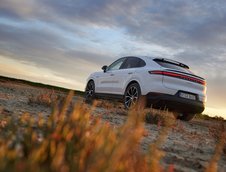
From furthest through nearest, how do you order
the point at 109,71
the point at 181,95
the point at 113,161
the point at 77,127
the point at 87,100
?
the point at 87,100 < the point at 109,71 < the point at 181,95 < the point at 77,127 < the point at 113,161

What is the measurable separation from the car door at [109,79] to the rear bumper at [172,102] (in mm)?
2034

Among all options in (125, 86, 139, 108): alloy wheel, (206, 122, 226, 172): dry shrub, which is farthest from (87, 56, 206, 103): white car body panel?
(206, 122, 226, 172): dry shrub

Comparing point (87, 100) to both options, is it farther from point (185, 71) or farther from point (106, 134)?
point (106, 134)

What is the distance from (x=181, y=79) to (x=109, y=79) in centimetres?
317

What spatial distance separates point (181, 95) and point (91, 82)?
510 centimetres

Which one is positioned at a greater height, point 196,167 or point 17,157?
point 17,157

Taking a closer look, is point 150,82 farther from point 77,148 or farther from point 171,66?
point 77,148

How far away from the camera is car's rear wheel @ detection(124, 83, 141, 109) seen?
10.8 meters

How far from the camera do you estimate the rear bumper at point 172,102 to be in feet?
33.5

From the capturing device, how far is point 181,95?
10383 mm

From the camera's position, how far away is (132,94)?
11.2 meters

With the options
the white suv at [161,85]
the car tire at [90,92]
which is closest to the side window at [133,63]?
the white suv at [161,85]

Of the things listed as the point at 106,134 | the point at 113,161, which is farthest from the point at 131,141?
the point at 113,161

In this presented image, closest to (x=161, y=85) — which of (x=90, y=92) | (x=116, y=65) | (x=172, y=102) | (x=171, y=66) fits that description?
(x=172, y=102)
